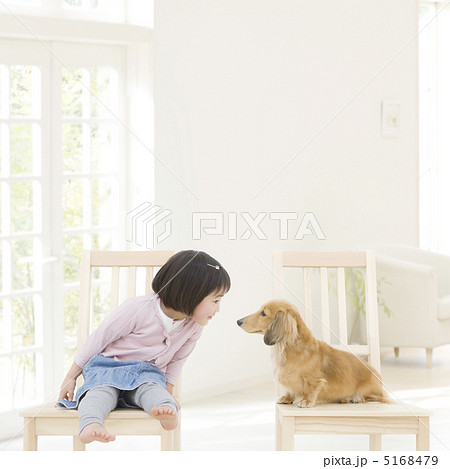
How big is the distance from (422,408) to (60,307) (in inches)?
25.5

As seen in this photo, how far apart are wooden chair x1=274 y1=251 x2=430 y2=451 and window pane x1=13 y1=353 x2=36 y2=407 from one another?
1.48 ft

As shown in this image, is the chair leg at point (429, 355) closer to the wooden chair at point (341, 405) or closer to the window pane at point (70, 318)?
the wooden chair at point (341, 405)

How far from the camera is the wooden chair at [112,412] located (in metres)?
1.34

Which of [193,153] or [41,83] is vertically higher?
[41,83]

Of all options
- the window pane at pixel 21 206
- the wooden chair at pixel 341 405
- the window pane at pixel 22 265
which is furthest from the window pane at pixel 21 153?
the wooden chair at pixel 341 405

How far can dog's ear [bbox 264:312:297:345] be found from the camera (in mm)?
1394

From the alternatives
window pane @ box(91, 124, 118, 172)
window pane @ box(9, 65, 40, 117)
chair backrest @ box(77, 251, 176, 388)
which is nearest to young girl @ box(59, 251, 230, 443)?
chair backrest @ box(77, 251, 176, 388)

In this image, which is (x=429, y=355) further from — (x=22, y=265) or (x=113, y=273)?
(x=22, y=265)

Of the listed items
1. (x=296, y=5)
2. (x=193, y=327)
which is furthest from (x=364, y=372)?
(x=296, y=5)

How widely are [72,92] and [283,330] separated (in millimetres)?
536

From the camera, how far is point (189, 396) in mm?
1612

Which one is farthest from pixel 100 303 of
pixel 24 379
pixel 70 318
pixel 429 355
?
pixel 429 355

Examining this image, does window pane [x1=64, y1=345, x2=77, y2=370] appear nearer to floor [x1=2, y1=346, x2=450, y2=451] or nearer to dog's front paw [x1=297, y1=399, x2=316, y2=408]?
floor [x1=2, y1=346, x2=450, y2=451]

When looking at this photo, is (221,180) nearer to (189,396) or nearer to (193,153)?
(193,153)
